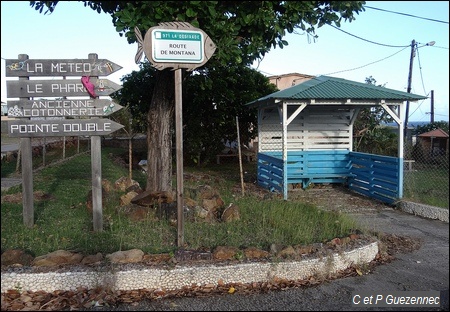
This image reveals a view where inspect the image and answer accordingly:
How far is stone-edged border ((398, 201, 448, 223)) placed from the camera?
843 cm

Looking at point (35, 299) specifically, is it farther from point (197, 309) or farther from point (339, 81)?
point (339, 81)

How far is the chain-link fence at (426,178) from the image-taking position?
7.47 meters

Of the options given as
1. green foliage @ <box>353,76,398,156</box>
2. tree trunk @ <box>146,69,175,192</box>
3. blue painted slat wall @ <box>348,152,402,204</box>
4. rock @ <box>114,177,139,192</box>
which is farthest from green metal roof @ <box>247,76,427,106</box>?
green foliage @ <box>353,76,398,156</box>

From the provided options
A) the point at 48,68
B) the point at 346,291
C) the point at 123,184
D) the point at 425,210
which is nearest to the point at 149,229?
the point at 48,68

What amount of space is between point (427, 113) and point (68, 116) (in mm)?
31787

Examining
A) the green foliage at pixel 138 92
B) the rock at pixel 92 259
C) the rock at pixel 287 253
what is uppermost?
the green foliage at pixel 138 92

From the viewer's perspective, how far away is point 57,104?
6.58 meters

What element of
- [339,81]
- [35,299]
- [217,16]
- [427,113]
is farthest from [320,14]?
[427,113]

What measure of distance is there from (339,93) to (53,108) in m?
6.59

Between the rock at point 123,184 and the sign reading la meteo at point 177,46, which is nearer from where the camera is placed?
the sign reading la meteo at point 177,46

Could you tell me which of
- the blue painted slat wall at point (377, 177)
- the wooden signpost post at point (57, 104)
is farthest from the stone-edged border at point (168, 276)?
the blue painted slat wall at point (377, 177)

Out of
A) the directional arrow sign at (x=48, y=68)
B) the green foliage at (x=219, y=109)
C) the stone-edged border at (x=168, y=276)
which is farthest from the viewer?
the green foliage at (x=219, y=109)

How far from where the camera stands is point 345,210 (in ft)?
30.9

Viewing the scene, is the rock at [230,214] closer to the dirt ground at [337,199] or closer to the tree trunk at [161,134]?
the tree trunk at [161,134]
